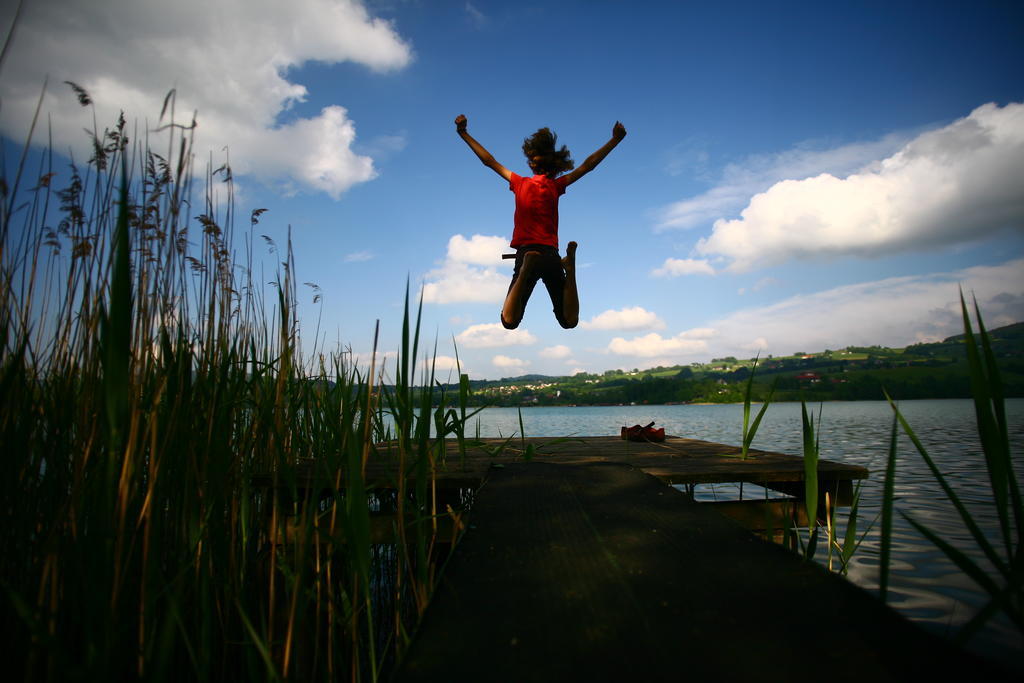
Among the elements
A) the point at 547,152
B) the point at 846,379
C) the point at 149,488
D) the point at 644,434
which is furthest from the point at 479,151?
the point at 846,379

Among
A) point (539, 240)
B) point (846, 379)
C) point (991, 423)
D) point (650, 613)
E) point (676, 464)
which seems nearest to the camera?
point (650, 613)

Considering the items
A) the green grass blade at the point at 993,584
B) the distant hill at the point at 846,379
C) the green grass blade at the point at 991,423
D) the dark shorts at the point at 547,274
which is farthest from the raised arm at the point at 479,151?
the distant hill at the point at 846,379

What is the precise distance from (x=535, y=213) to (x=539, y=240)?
0.27 m

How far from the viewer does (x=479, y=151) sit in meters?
4.66

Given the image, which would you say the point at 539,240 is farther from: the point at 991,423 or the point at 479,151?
the point at 991,423

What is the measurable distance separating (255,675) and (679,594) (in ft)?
3.69

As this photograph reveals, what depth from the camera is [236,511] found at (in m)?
1.70

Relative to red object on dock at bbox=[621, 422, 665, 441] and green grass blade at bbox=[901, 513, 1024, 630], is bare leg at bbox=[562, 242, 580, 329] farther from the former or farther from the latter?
green grass blade at bbox=[901, 513, 1024, 630]

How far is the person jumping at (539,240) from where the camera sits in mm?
4406

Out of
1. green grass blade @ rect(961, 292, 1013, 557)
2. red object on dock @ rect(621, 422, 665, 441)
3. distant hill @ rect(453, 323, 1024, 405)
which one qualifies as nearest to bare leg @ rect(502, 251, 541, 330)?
red object on dock @ rect(621, 422, 665, 441)

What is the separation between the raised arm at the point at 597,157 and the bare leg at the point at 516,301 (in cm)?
101

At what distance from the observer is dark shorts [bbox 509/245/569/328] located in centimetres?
449

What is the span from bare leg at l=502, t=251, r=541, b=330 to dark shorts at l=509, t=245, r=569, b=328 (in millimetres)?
53

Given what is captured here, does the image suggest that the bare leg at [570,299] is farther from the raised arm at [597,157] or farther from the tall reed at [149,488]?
the tall reed at [149,488]
